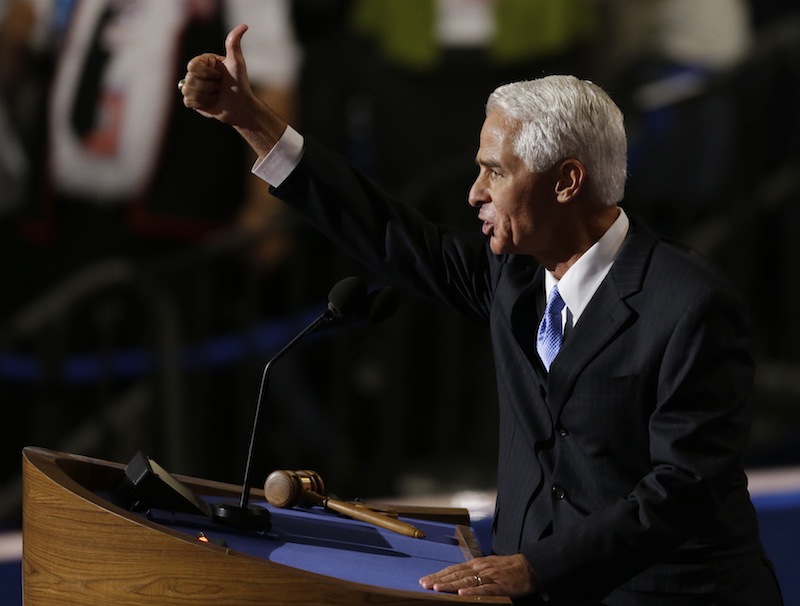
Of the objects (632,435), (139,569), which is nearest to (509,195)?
(632,435)

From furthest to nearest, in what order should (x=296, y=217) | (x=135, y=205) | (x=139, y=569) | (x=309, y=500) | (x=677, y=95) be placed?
(x=135, y=205) → (x=677, y=95) → (x=296, y=217) → (x=309, y=500) → (x=139, y=569)

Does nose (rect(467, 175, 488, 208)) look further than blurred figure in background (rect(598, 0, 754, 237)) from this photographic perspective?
No

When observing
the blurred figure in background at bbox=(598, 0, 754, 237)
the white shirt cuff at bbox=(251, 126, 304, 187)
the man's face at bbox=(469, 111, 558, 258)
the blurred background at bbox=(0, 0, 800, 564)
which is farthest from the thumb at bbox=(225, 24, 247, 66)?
the blurred figure in background at bbox=(598, 0, 754, 237)

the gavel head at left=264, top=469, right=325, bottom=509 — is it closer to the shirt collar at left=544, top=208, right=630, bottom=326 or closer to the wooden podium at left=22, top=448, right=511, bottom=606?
the wooden podium at left=22, top=448, right=511, bottom=606

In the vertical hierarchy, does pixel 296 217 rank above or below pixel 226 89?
below

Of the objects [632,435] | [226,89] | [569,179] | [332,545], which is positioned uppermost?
[226,89]

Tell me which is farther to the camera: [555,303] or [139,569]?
[555,303]

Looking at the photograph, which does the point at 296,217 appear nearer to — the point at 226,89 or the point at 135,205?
the point at 135,205

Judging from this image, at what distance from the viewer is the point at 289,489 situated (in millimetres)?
2252

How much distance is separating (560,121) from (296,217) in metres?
3.05

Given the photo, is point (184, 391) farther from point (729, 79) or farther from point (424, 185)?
point (729, 79)

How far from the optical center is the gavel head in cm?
225

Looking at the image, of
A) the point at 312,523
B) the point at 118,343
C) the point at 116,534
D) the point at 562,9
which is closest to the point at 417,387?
the point at 118,343

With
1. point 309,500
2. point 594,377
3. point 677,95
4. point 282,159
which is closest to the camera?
point 594,377
